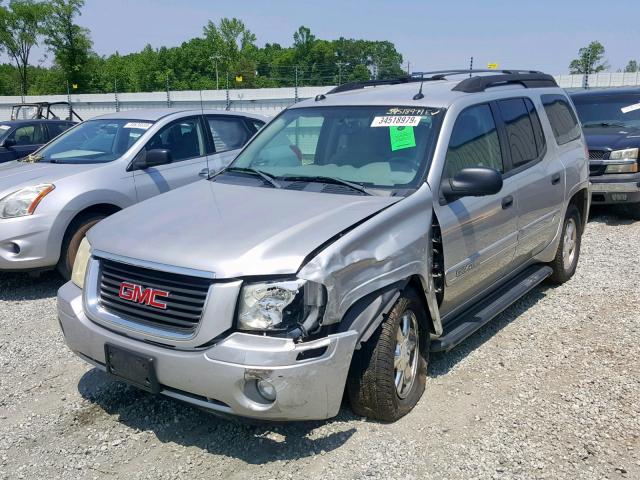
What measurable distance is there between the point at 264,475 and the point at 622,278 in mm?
4754

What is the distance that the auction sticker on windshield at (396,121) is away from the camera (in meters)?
3.97

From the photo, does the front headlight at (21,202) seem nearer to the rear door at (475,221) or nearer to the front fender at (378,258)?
the front fender at (378,258)

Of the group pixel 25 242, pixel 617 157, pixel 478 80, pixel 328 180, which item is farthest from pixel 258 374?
pixel 617 157

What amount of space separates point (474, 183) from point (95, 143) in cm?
477

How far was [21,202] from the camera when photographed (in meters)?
5.61

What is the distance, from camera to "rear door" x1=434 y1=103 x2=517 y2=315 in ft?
12.4

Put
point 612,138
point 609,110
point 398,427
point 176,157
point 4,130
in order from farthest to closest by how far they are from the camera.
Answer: point 4,130 → point 609,110 → point 612,138 → point 176,157 → point 398,427

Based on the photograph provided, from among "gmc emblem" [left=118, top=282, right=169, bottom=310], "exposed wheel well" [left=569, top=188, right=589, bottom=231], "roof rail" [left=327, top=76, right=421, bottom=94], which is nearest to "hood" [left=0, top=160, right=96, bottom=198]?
"roof rail" [left=327, top=76, right=421, bottom=94]

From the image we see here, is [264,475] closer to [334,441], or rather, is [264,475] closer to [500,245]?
[334,441]

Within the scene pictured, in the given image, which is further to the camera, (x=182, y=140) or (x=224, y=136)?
(x=224, y=136)

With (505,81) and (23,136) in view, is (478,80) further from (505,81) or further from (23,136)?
(23,136)

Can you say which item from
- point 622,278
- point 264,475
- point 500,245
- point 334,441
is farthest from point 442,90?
point 622,278

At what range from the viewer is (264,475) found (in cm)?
298

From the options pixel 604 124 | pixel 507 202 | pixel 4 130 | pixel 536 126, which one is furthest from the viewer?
pixel 4 130
